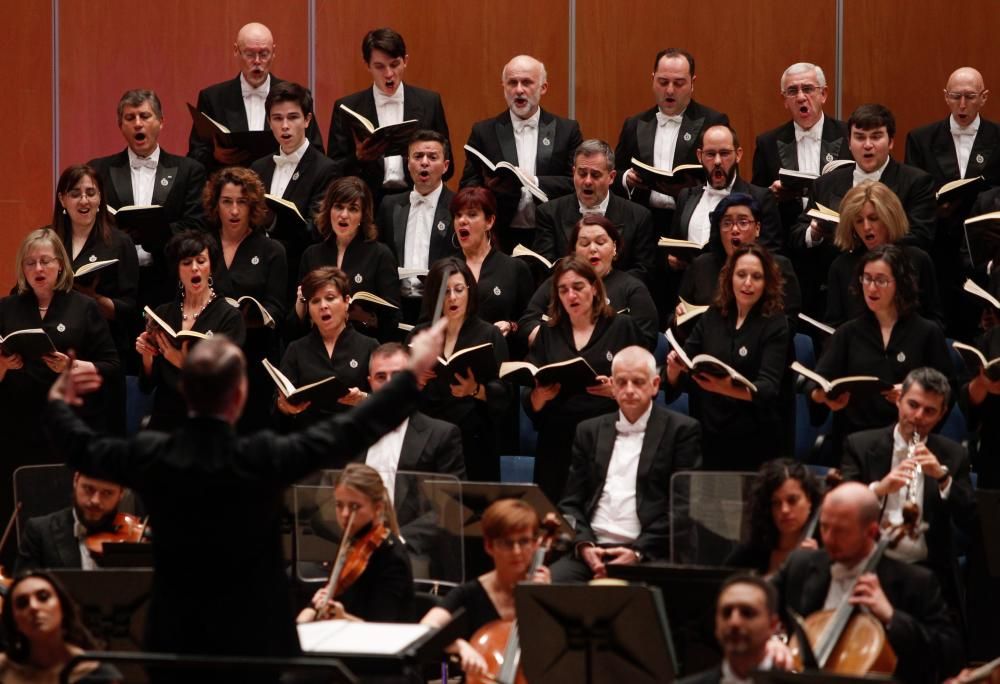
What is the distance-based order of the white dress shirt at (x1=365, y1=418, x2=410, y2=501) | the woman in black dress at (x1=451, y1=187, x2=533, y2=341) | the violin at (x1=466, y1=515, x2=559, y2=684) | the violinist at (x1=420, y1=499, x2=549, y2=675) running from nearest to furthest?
the violin at (x1=466, y1=515, x2=559, y2=684) < the violinist at (x1=420, y1=499, x2=549, y2=675) < the white dress shirt at (x1=365, y1=418, x2=410, y2=501) < the woman in black dress at (x1=451, y1=187, x2=533, y2=341)

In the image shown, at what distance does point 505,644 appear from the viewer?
13.1 feet

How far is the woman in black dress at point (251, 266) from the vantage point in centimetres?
597

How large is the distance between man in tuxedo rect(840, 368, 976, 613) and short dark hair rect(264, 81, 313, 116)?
2872 mm

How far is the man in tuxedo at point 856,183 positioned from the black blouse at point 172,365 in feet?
7.07

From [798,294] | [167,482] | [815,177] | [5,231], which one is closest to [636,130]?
[815,177]

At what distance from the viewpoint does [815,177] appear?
20.8ft

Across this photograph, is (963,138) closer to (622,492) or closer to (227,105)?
(622,492)

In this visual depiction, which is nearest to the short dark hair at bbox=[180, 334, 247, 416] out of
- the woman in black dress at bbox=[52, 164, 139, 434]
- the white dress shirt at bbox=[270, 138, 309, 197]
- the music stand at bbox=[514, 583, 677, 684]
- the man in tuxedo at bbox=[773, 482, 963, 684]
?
the music stand at bbox=[514, 583, 677, 684]

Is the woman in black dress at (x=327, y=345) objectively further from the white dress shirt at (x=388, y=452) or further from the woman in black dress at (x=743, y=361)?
the woman in black dress at (x=743, y=361)

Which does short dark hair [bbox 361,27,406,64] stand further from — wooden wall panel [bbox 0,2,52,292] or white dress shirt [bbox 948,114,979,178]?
white dress shirt [bbox 948,114,979,178]

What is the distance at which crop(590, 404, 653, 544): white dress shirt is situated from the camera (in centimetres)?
493

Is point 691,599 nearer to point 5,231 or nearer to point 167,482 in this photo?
point 167,482

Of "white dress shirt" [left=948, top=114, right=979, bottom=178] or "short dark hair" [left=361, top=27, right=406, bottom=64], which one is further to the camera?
"short dark hair" [left=361, top=27, right=406, bottom=64]

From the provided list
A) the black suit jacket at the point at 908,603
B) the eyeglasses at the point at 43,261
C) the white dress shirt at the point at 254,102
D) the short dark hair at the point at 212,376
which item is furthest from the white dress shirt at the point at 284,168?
the short dark hair at the point at 212,376
